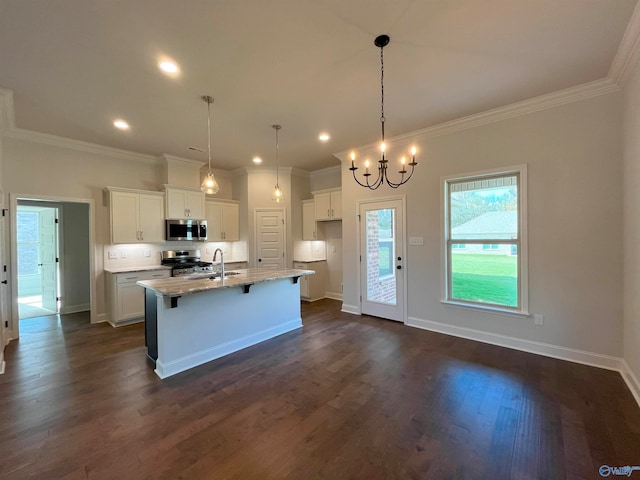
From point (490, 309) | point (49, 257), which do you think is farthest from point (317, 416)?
point (49, 257)

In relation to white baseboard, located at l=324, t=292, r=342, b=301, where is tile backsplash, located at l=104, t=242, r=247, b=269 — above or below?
above

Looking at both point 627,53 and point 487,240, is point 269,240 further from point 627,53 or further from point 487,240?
point 627,53

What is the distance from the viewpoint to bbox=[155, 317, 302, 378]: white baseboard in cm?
296

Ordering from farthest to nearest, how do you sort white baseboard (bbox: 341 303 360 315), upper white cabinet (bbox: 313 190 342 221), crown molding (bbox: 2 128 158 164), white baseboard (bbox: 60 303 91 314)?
upper white cabinet (bbox: 313 190 342 221), white baseboard (bbox: 60 303 91 314), white baseboard (bbox: 341 303 360 315), crown molding (bbox: 2 128 158 164)

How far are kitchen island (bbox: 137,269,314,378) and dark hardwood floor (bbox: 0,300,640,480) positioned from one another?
18 centimetres

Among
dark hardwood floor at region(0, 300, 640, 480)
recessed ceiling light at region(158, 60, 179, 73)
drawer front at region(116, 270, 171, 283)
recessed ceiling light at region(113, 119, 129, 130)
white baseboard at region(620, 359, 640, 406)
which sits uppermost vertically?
recessed ceiling light at region(113, 119, 129, 130)

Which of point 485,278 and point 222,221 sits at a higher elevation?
point 222,221

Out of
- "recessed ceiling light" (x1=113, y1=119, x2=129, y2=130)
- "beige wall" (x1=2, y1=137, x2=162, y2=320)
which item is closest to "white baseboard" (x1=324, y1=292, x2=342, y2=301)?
"beige wall" (x1=2, y1=137, x2=162, y2=320)

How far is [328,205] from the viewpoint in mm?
6047

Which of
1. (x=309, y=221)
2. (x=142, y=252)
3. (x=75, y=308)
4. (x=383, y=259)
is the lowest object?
(x=75, y=308)

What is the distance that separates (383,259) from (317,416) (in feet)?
9.62

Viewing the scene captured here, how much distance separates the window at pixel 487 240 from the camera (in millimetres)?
3498

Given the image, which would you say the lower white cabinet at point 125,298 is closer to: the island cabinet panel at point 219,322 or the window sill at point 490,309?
the island cabinet panel at point 219,322

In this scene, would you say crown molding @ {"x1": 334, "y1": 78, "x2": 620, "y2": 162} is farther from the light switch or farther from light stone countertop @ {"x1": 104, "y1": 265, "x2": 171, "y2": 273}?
light stone countertop @ {"x1": 104, "y1": 265, "x2": 171, "y2": 273}
